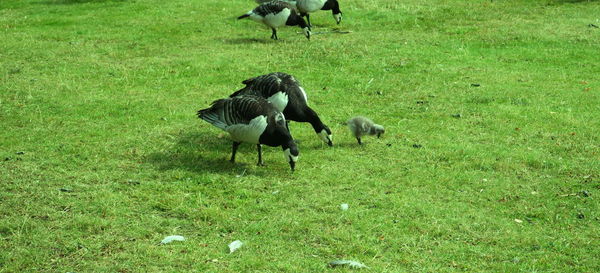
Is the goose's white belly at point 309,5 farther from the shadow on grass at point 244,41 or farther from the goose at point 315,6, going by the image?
the shadow on grass at point 244,41

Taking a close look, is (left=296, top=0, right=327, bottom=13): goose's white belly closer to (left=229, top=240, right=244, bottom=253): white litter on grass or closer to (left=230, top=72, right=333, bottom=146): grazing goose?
(left=230, top=72, right=333, bottom=146): grazing goose

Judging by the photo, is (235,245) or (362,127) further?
(362,127)

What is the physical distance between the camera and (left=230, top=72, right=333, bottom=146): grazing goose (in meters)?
10.6

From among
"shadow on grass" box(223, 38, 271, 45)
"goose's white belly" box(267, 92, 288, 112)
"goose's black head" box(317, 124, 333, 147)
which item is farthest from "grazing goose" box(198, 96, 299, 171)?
"shadow on grass" box(223, 38, 271, 45)

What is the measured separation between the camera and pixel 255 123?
30.9ft

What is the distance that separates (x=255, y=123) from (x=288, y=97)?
1.39 meters

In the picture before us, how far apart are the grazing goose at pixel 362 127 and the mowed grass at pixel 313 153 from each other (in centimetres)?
24

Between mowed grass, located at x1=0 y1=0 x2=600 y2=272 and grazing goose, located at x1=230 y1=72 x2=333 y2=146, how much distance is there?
1.29 ft

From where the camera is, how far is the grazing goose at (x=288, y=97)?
10.6 m

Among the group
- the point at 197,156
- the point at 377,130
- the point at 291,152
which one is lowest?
the point at 197,156

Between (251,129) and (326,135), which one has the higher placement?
(251,129)

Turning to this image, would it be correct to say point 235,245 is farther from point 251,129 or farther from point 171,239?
point 251,129

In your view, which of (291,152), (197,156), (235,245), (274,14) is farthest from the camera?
(274,14)

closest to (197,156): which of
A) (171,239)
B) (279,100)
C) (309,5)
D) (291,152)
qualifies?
(279,100)
